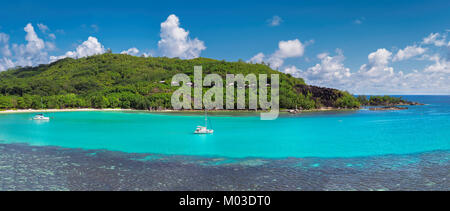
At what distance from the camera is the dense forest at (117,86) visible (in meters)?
100

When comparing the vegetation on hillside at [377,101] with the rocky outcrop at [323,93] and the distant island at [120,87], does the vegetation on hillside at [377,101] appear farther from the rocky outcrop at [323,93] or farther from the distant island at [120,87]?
the rocky outcrop at [323,93]

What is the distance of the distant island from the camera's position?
100375mm

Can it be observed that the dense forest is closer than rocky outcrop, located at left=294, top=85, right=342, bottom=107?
Yes

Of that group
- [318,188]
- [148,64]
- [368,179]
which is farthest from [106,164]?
[148,64]

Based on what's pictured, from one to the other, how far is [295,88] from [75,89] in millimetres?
96239

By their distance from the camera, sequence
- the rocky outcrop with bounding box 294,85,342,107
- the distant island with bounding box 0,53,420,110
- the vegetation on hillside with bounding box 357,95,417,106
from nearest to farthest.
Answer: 1. the distant island with bounding box 0,53,420,110
2. the rocky outcrop with bounding box 294,85,342,107
3. the vegetation on hillside with bounding box 357,95,417,106

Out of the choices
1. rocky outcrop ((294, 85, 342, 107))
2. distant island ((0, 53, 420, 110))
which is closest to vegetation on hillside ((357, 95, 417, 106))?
distant island ((0, 53, 420, 110))

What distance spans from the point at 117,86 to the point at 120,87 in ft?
10.9

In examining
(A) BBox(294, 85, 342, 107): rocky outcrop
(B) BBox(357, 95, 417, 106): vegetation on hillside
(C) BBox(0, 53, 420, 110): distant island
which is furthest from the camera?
(B) BBox(357, 95, 417, 106): vegetation on hillside

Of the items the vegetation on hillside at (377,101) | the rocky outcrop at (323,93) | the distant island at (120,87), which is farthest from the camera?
the vegetation on hillside at (377,101)

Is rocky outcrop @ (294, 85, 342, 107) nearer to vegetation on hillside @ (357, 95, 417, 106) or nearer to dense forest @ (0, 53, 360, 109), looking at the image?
dense forest @ (0, 53, 360, 109)

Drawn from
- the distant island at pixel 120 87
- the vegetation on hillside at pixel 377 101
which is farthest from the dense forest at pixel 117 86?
the vegetation on hillside at pixel 377 101
